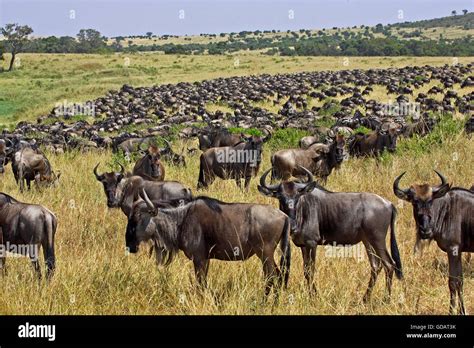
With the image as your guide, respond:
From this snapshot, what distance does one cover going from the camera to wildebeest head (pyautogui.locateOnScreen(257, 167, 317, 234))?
243 inches

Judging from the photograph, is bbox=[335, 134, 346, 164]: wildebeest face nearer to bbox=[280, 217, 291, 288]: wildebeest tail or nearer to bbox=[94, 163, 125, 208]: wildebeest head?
bbox=[94, 163, 125, 208]: wildebeest head

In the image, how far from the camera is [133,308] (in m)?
5.61

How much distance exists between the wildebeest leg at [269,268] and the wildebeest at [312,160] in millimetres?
5347

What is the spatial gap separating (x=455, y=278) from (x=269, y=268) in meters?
1.75

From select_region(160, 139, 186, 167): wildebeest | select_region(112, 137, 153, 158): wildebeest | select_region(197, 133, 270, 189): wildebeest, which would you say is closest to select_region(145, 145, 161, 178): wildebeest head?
select_region(197, 133, 270, 189): wildebeest

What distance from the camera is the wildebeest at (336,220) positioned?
247 inches

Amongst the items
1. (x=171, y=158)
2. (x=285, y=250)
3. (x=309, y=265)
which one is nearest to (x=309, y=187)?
(x=285, y=250)

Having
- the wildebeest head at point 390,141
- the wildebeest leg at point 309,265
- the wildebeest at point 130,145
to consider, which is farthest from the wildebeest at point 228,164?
the wildebeest leg at point 309,265

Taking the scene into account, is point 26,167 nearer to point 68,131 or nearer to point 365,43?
point 68,131

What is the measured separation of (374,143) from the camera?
13.8 meters

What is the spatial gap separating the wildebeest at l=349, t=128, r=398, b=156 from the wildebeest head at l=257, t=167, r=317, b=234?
7.45 m

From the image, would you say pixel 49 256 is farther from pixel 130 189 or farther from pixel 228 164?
pixel 228 164

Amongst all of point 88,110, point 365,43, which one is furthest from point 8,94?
point 365,43

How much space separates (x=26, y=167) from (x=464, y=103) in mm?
21993
